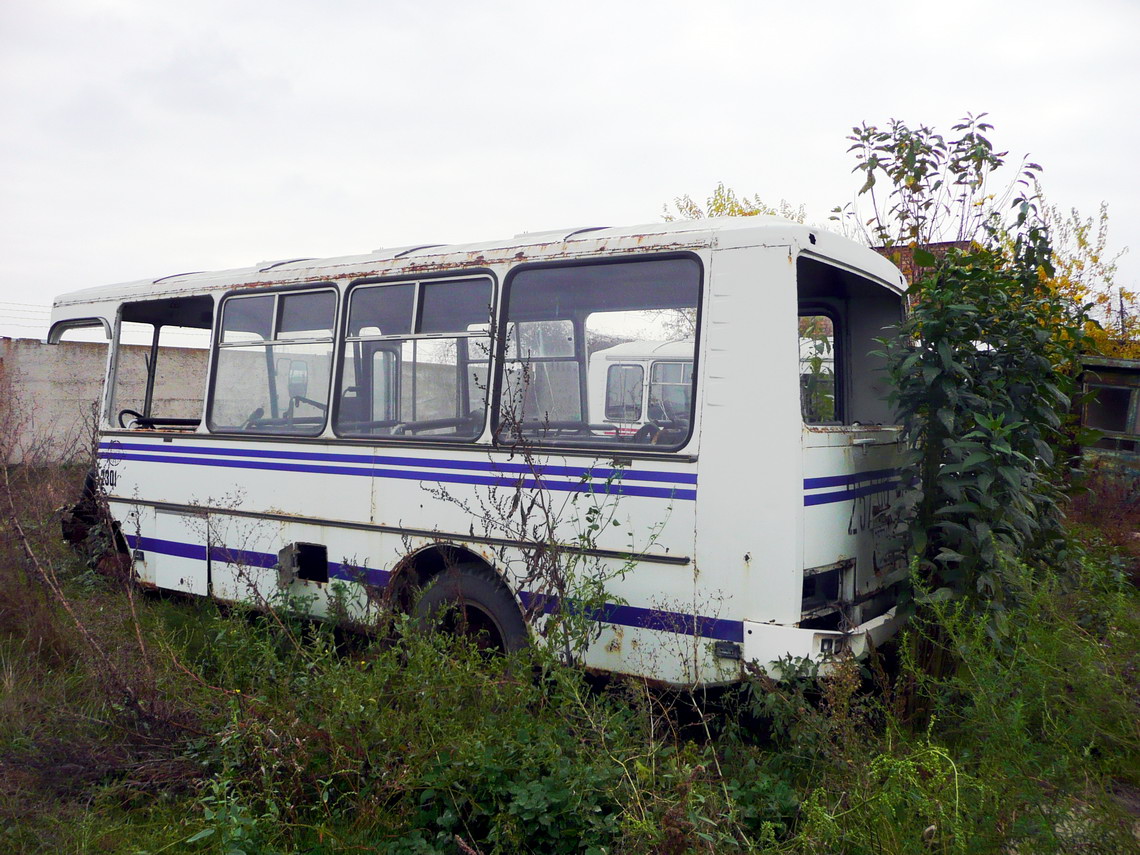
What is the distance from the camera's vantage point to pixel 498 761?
11.0 feet

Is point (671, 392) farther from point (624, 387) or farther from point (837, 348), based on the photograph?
point (837, 348)

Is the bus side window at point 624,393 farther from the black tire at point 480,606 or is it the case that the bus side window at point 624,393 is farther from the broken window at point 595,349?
the black tire at point 480,606

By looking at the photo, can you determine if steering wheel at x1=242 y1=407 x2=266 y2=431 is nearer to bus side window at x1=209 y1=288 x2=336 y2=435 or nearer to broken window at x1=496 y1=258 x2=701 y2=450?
bus side window at x1=209 y1=288 x2=336 y2=435

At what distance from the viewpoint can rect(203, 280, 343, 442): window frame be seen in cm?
562

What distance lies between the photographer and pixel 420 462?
507 centimetres

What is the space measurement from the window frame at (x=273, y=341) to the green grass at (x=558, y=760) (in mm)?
1795

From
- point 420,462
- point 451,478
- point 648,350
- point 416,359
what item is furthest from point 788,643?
point 416,359

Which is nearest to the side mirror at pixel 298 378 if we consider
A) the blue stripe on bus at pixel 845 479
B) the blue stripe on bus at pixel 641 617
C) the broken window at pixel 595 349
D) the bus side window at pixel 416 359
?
the bus side window at pixel 416 359

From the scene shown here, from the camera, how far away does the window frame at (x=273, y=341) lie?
5617 millimetres

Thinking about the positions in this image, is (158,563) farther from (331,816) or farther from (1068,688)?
(1068,688)

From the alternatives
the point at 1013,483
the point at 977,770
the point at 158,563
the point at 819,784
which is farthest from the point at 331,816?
the point at 158,563

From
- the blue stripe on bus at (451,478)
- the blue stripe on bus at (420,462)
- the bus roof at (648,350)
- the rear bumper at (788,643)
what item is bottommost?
the rear bumper at (788,643)

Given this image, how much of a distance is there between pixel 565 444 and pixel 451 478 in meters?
0.72

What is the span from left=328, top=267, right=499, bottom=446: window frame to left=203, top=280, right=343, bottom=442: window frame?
4cm
